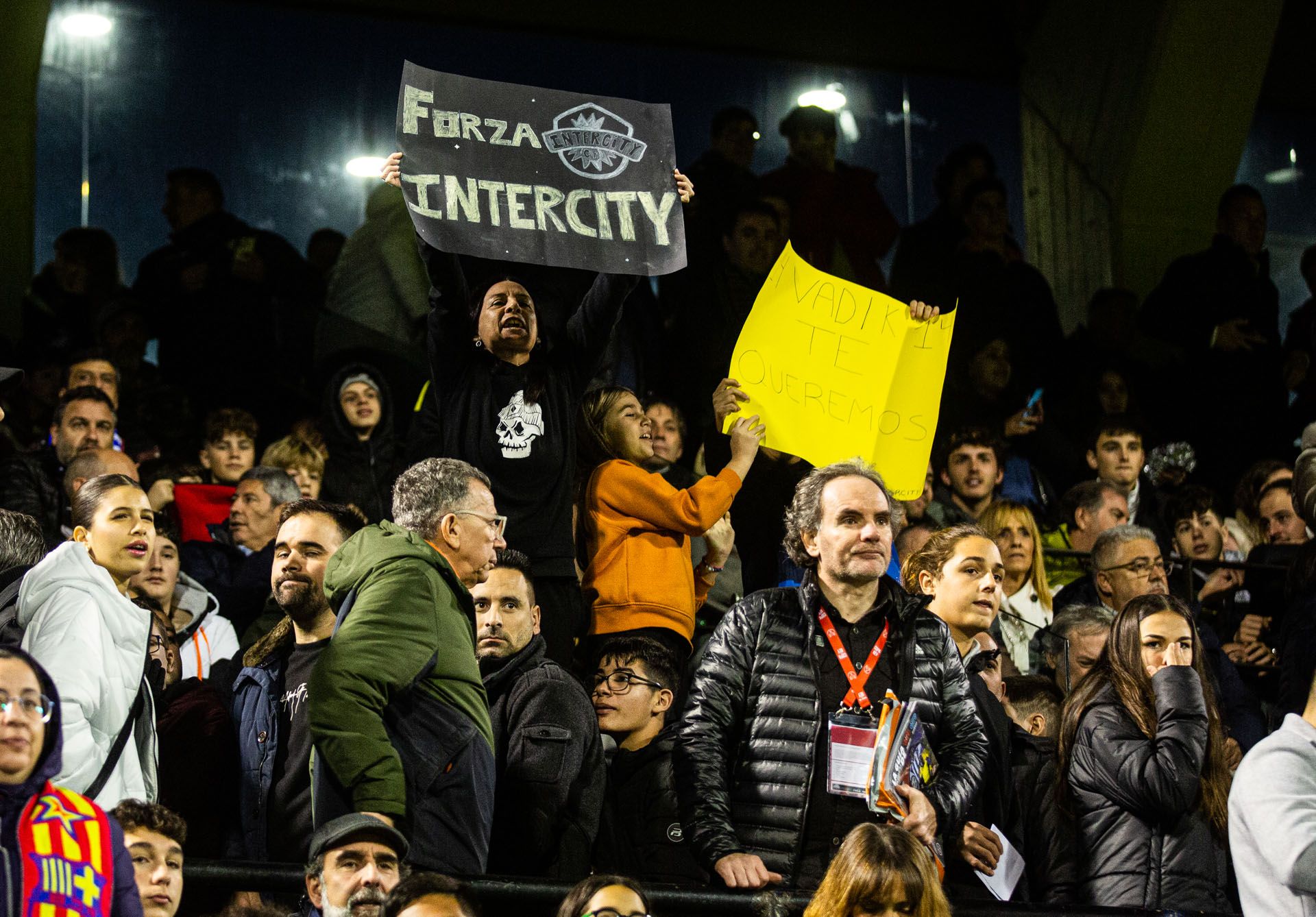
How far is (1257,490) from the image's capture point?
27.9 ft

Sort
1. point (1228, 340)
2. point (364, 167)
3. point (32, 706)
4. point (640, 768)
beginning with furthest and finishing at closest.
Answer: point (364, 167) < point (1228, 340) < point (640, 768) < point (32, 706)

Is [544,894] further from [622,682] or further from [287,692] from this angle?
[622,682]

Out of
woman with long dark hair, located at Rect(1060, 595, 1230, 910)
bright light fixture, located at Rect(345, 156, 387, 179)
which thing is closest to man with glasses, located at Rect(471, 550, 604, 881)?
woman with long dark hair, located at Rect(1060, 595, 1230, 910)

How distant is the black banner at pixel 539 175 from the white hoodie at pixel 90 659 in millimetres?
1777

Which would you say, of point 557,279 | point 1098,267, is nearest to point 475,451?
point 557,279

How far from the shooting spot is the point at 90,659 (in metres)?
4.42

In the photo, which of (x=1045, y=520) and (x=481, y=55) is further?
(x=481, y=55)

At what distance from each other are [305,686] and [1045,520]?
16.1ft

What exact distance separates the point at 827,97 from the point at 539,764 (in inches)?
341

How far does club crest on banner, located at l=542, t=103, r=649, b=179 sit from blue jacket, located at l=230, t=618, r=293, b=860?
2.09 metres

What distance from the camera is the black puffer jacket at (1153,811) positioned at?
4961 millimetres

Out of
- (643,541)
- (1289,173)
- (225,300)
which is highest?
(1289,173)

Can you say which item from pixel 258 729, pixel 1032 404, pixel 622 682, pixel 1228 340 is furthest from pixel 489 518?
pixel 1228 340

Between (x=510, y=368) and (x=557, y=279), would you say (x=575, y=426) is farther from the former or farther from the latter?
(x=557, y=279)
